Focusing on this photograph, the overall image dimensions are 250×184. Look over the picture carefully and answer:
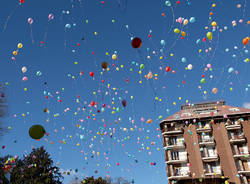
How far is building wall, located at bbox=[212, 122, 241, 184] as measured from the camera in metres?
23.6

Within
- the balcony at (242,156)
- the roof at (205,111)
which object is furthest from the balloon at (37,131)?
the balcony at (242,156)

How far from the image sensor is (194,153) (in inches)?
1002

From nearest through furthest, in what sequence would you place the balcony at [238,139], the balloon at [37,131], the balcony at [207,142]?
the balloon at [37,131], the balcony at [238,139], the balcony at [207,142]

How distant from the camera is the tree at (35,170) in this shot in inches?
1022

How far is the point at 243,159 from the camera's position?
24734 millimetres

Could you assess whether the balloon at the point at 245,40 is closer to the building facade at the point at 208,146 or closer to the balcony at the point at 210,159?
the building facade at the point at 208,146

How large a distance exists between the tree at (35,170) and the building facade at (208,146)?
1502cm

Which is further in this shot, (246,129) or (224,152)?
(246,129)

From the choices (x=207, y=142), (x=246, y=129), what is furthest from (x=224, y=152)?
(x=246, y=129)

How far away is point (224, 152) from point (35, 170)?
23221 mm

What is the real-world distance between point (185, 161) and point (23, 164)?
69.1ft

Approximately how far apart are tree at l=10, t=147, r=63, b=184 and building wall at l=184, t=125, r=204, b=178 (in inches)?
669

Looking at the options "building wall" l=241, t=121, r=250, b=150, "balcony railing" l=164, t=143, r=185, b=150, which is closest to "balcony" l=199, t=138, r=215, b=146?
"balcony railing" l=164, t=143, r=185, b=150

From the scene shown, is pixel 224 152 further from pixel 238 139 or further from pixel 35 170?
pixel 35 170
